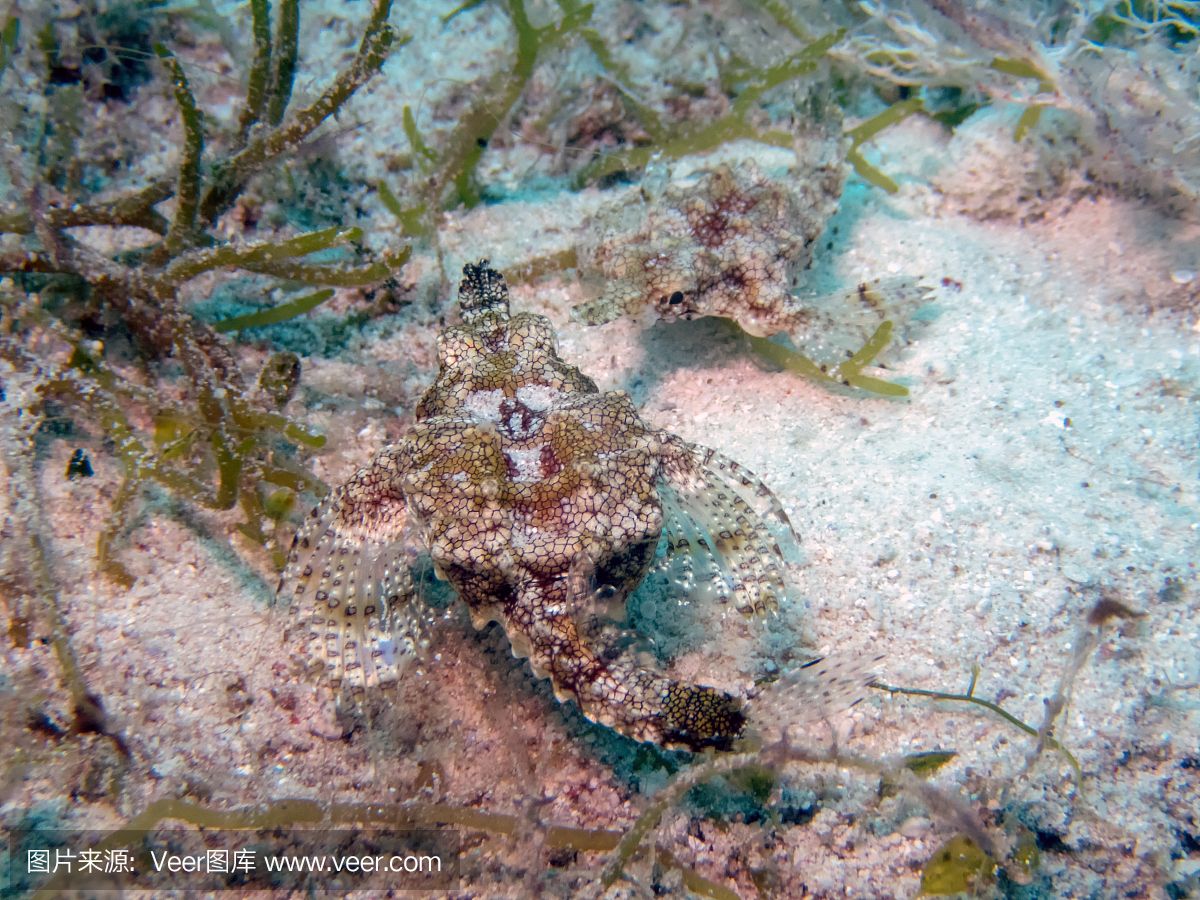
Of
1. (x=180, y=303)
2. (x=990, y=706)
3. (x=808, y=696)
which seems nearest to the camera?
(x=808, y=696)

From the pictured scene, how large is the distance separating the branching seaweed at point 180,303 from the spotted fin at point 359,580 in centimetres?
62

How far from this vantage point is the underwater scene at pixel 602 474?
10.8 feet

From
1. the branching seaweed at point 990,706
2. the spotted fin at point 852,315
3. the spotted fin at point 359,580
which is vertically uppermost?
the spotted fin at point 852,315

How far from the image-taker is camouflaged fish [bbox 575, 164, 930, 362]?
200 inches

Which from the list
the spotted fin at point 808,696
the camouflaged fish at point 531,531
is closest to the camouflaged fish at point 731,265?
the camouflaged fish at point 531,531

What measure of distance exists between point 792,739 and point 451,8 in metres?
8.38

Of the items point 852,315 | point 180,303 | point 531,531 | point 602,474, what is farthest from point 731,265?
point 180,303

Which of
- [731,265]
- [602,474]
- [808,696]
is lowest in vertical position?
[808,696]

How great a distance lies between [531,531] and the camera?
311 centimetres

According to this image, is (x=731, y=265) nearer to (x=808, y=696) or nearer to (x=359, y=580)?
(x=808, y=696)

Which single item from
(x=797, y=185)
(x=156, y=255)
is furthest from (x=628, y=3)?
(x=156, y=255)

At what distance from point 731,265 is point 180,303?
387 centimetres

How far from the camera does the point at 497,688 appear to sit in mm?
3787

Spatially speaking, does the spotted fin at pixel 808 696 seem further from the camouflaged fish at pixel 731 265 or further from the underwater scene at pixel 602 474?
the camouflaged fish at pixel 731 265
